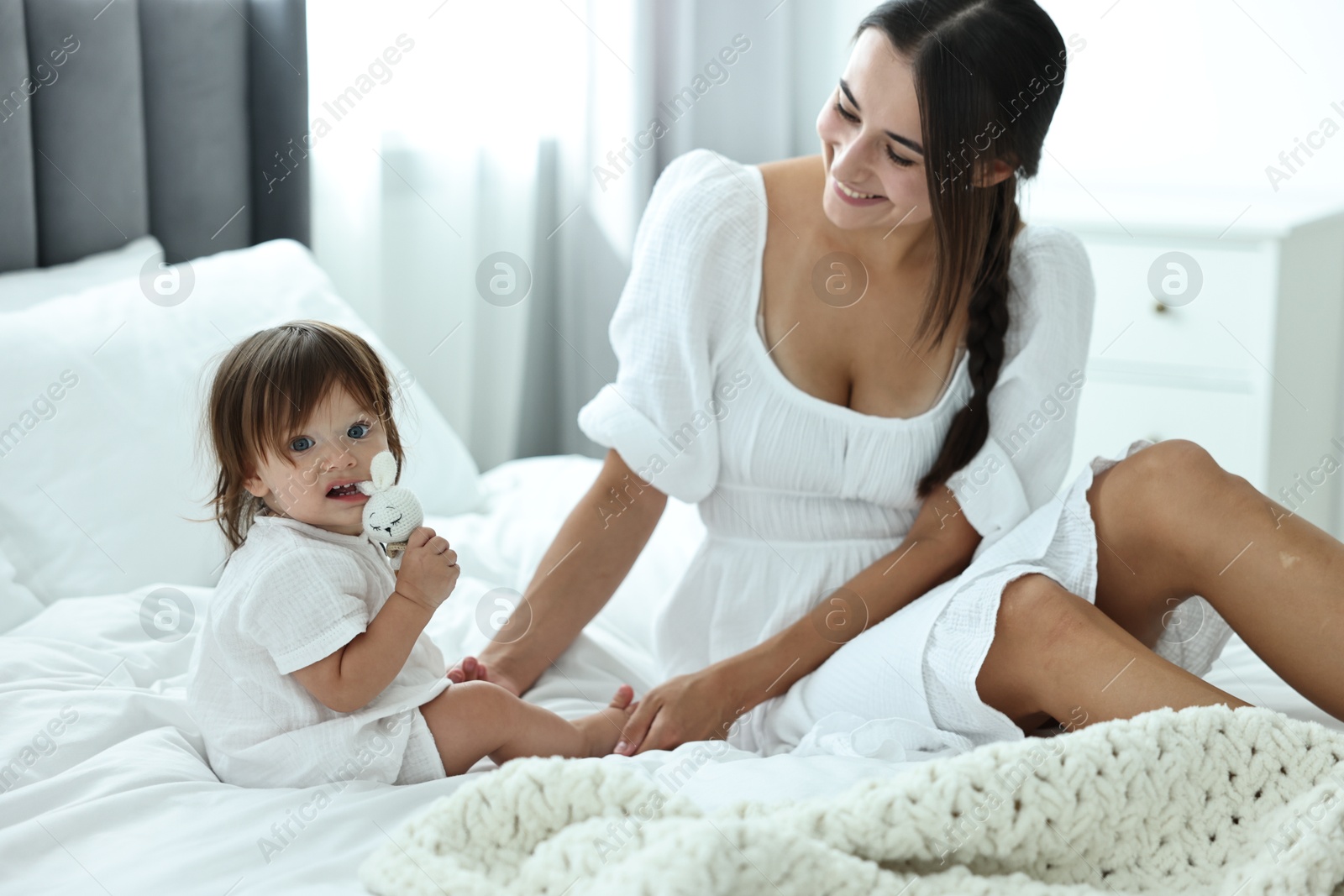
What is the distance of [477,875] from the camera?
0.73 meters

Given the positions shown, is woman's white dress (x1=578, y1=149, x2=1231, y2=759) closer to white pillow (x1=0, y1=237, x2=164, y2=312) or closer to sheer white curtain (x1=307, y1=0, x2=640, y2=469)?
white pillow (x1=0, y1=237, x2=164, y2=312)

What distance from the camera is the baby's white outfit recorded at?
89cm

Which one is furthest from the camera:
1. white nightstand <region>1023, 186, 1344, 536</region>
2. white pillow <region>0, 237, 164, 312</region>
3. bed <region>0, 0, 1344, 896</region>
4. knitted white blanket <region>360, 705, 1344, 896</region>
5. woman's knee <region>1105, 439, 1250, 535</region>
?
white nightstand <region>1023, 186, 1344, 536</region>

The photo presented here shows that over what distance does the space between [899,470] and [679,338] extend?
0.27 metres

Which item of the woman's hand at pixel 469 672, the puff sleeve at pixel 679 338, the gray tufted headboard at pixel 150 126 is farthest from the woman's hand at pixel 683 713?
the gray tufted headboard at pixel 150 126

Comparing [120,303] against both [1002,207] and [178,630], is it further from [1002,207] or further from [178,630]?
[1002,207]

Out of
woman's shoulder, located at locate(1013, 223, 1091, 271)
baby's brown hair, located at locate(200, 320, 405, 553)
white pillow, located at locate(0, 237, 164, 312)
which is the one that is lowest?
white pillow, located at locate(0, 237, 164, 312)

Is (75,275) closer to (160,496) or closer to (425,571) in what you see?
(160,496)

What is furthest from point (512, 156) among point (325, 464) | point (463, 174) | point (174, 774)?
point (174, 774)

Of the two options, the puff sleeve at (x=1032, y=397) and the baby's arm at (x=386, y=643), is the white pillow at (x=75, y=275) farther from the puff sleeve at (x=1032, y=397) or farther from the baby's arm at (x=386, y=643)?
the puff sleeve at (x=1032, y=397)

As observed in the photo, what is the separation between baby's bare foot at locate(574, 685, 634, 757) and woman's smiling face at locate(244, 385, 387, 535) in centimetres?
30

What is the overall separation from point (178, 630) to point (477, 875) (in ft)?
1.87

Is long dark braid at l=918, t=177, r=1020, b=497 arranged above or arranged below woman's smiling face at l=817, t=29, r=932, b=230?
below

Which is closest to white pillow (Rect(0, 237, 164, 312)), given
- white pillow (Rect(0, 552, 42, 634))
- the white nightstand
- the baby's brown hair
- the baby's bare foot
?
white pillow (Rect(0, 552, 42, 634))
